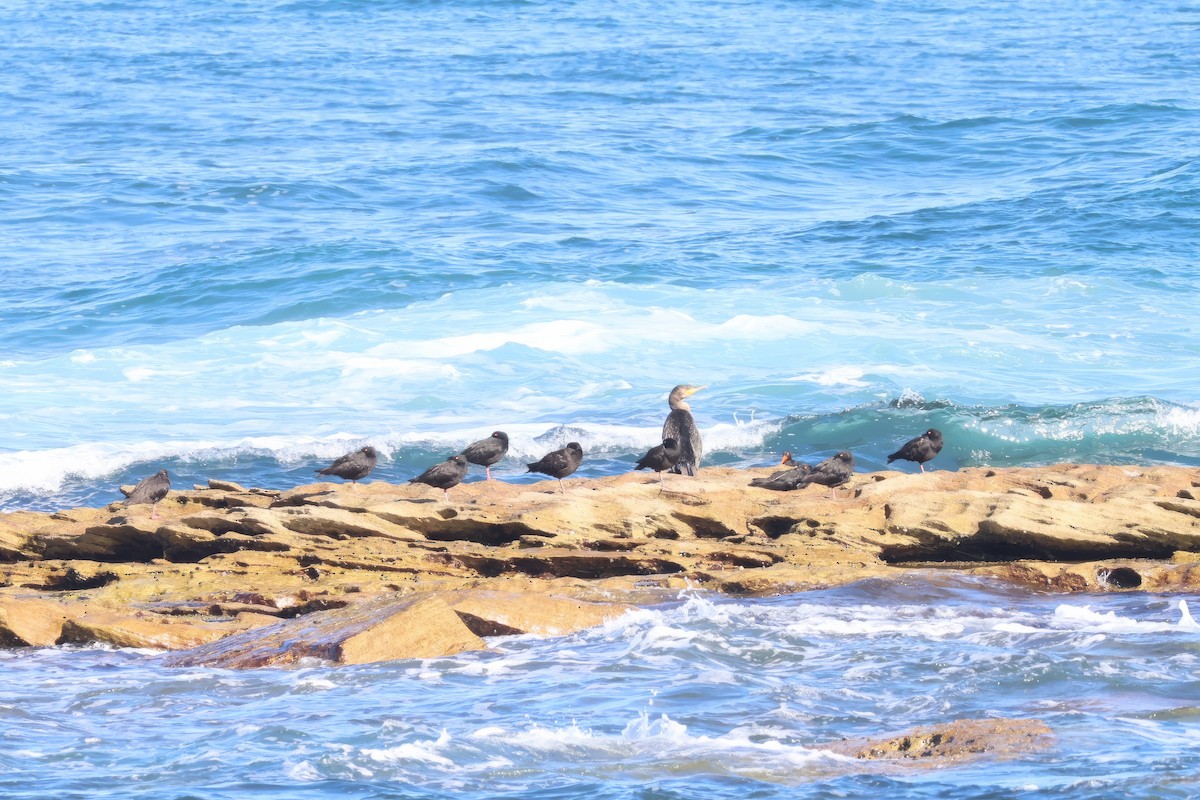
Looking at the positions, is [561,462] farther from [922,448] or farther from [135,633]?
[135,633]

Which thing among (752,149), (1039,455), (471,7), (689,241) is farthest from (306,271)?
(471,7)

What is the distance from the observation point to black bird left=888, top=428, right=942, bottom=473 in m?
16.0

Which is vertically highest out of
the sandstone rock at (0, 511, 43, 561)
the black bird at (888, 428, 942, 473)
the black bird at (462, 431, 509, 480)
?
the sandstone rock at (0, 511, 43, 561)

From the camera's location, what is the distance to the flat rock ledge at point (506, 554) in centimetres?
989

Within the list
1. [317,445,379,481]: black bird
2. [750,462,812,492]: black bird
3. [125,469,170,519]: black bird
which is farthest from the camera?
[317,445,379,481]: black bird

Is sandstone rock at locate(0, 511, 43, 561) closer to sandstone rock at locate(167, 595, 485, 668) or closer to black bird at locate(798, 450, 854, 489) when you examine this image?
sandstone rock at locate(167, 595, 485, 668)

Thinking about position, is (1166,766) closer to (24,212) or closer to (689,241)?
(689,241)

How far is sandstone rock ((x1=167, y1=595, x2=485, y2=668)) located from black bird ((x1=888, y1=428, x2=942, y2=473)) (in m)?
7.70

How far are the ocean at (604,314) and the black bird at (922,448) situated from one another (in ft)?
7.08

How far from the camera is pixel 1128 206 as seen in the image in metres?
33.9

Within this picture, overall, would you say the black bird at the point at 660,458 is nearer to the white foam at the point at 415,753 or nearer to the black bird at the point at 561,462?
the black bird at the point at 561,462

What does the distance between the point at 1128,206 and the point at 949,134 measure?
8.24 metres

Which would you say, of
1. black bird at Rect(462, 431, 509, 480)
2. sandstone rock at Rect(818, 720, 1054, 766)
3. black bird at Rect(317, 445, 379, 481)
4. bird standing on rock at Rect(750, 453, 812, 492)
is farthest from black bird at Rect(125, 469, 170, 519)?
sandstone rock at Rect(818, 720, 1054, 766)

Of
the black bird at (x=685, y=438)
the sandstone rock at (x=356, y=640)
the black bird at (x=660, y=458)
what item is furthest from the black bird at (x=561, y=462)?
the sandstone rock at (x=356, y=640)
